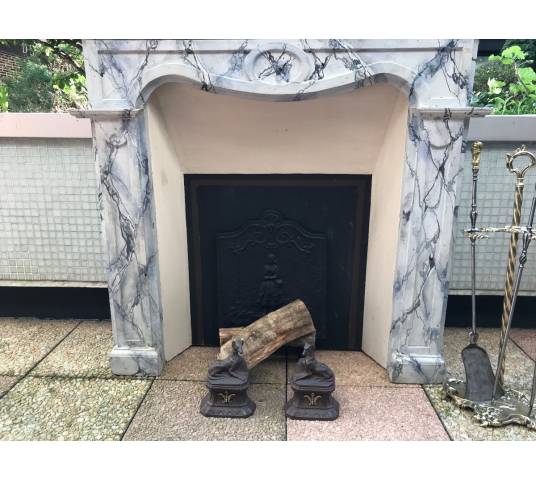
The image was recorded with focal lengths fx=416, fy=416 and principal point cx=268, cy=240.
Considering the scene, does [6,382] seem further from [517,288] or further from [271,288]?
[517,288]

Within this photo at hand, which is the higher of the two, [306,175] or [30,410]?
[306,175]

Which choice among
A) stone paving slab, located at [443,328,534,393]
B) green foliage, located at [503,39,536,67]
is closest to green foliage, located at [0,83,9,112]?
stone paving slab, located at [443,328,534,393]

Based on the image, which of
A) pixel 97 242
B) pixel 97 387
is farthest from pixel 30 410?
pixel 97 242

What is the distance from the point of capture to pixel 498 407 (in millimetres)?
2789

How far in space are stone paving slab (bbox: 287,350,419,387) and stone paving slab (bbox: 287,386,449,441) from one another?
3.7 inches

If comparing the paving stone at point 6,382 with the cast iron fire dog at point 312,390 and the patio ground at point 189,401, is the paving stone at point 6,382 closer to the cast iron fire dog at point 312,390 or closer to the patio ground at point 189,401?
the patio ground at point 189,401

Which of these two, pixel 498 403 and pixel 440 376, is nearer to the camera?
pixel 498 403

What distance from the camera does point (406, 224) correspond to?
2930 mm

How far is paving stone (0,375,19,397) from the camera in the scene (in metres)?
3.10

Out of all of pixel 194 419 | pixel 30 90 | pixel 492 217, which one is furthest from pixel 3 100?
pixel 492 217

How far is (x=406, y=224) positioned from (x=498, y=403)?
136 cm

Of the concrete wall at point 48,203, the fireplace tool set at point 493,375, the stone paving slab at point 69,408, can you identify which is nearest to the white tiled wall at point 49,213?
the concrete wall at point 48,203

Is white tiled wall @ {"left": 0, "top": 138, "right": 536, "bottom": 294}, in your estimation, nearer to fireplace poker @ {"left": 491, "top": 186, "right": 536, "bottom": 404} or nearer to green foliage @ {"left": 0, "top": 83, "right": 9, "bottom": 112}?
fireplace poker @ {"left": 491, "top": 186, "right": 536, "bottom": 404}

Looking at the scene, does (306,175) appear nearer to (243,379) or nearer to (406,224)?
(406,224)
